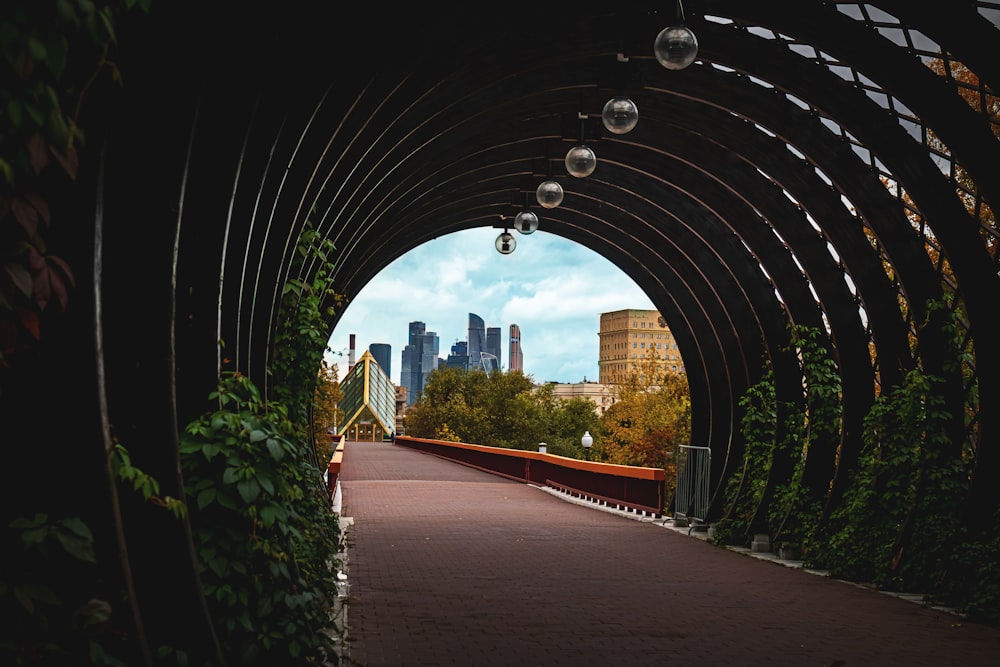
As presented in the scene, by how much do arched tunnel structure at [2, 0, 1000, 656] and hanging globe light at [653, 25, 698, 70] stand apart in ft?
3.90

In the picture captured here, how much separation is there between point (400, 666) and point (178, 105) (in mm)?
4166

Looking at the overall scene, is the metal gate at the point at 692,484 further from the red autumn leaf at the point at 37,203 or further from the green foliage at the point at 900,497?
the red autumn leaf at the point at 37,203

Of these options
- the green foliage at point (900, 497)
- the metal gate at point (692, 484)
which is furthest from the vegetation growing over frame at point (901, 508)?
the metal gate at point (692, 484)

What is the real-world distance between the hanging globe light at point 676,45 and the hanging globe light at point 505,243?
312 inches

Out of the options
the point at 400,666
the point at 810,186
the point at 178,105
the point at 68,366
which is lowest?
the point at 400,666

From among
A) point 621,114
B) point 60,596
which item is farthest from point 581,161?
point 60,596

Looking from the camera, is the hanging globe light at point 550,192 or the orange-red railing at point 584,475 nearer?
the hanging globe light at point 550,192

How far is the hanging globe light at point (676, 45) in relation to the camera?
7.22 m

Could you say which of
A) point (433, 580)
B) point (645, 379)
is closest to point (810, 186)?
point (433, 580)

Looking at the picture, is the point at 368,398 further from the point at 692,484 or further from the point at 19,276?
the point at 19,276

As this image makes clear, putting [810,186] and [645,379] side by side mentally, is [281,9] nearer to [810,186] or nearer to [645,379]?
[810,186]

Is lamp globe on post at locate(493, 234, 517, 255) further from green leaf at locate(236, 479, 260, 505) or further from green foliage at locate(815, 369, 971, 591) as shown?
green leaf at locate(236, 479, 260, 505)

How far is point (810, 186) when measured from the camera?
1268 centimetres

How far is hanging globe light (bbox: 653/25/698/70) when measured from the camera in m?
7.22
